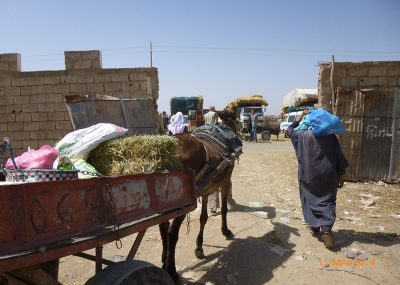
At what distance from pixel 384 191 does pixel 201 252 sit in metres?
5.53

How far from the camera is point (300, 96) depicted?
28.6m

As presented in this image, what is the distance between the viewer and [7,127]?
367 inches

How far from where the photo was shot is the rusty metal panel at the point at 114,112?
308 inches

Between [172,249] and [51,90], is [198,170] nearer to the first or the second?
[172,249]

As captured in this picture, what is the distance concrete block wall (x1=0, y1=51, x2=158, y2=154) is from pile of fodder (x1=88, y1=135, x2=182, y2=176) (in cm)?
573

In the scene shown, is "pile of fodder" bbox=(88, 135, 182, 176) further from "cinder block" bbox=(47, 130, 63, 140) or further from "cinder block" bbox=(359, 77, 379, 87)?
"cinder block" bbox=(359, 77, 379, 87)

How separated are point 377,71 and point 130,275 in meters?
8.68

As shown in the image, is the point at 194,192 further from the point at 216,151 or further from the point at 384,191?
the point at 384,191

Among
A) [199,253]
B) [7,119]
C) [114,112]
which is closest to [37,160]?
[199,253]

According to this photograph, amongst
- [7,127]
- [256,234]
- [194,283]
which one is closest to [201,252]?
[194,283]

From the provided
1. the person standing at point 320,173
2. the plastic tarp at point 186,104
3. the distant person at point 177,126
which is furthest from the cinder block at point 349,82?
the plastic tarp at point 186,104

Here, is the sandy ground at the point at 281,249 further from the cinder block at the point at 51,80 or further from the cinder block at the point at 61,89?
the cinder block at the point at 51,80

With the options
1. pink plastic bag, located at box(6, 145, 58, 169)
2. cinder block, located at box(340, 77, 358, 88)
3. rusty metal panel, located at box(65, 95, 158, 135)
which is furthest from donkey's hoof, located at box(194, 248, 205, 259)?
cinder block, located at box(340, 77, 358, 88)

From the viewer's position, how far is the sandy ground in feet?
13.7
